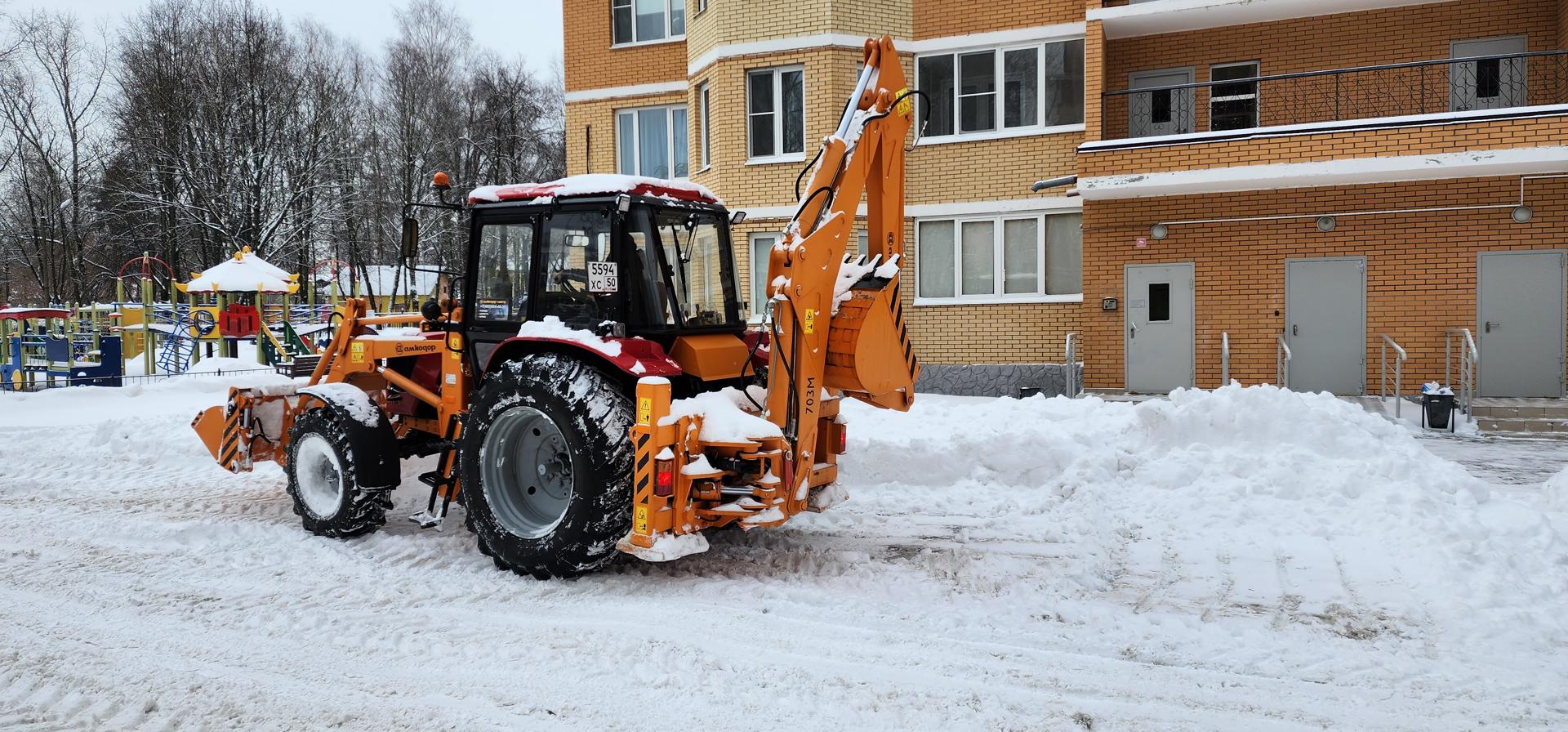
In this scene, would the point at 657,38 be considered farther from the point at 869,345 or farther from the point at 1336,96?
the point at 869,345

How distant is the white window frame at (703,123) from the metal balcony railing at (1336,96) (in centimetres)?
633

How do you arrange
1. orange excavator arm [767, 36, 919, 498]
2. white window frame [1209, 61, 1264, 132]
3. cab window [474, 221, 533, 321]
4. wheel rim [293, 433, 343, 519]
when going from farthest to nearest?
1. white window frame [1209, 61, 1264, 132]
2. wheel rim [293, 433, 343, 519]
3. cab window [474, 221, 533, 321]
4. orange excavator arm [767, 36, 919, 498]

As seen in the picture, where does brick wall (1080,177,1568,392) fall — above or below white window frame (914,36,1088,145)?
below

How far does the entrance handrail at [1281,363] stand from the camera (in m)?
13.8

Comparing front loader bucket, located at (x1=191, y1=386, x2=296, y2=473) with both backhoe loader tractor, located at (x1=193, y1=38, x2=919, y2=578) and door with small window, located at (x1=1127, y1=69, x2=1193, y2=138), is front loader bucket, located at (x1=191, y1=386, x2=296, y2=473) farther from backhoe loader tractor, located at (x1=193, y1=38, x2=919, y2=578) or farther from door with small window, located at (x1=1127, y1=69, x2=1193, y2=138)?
door with small window, located at (x1=1127, y1=69, x2=1193, y2=138)

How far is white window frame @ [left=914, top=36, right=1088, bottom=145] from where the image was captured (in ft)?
49.7

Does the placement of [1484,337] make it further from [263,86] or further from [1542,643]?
[263,86]

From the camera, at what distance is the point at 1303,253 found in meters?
14.0

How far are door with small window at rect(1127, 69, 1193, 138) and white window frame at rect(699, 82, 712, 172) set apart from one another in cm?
669

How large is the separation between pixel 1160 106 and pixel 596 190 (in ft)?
39.7

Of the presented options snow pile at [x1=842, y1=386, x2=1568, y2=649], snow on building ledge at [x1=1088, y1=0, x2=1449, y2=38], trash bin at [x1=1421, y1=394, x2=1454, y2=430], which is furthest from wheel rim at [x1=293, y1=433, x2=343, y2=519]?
snow on building ledge at [x1=1088, y1=0, x2=1449, y2=38]

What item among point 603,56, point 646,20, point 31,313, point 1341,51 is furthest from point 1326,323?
point 31,313

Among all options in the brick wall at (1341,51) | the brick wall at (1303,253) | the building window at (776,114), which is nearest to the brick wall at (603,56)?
the building window at (776,114)

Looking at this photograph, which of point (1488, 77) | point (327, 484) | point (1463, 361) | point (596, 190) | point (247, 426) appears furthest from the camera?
point (1488, 77)
